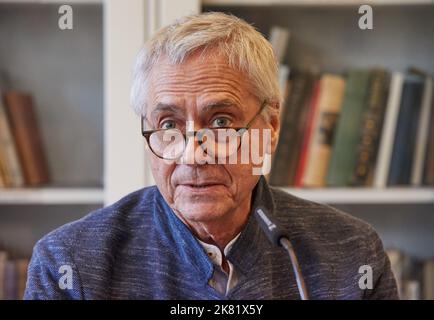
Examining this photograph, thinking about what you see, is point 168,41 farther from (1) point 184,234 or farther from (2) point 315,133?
(2) point 315,133

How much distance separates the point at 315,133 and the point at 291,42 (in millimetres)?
211

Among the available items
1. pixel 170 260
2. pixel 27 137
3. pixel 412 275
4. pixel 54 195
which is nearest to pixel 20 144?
pixel 27 137

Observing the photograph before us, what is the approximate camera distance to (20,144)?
1310 millimetres

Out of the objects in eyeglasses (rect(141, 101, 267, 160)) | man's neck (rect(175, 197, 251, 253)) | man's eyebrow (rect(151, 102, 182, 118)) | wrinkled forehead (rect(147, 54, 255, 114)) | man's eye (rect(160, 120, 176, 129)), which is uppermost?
wrinkled forehead (rect(147, 54, 255, 114))

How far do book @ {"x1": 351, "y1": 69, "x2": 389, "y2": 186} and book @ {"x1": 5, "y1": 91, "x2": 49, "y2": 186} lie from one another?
68 centimetres

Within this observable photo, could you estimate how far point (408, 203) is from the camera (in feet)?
4.41

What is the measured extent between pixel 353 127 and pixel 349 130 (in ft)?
0.03

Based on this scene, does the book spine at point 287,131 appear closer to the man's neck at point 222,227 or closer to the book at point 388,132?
the book at point 388,132

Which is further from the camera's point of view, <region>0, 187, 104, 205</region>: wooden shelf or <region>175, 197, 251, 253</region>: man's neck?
<region>0, 187, 104, 205</region>: wooden shelf

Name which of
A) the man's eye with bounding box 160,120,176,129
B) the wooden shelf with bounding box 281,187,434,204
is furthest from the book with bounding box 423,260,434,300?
the man's eye with bounding box 160,120,176,129

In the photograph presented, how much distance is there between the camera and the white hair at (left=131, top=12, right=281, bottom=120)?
834mm

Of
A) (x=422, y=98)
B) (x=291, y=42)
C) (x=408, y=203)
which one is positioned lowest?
(x=408, y=203)

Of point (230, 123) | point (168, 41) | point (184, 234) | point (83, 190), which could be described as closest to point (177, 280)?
point (184, 234)

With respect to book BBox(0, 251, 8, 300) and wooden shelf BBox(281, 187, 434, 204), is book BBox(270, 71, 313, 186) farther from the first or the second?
book BBox(0, 251, 8, 300)
